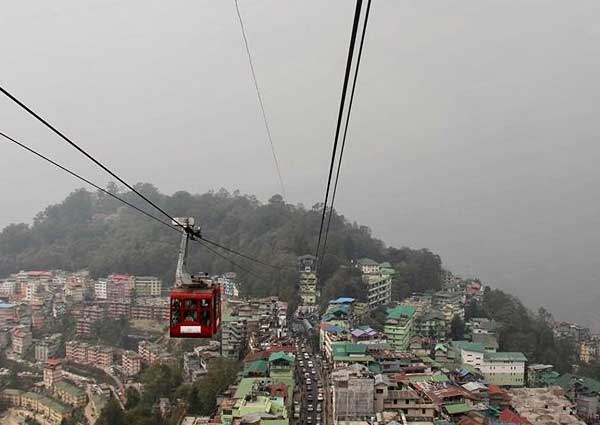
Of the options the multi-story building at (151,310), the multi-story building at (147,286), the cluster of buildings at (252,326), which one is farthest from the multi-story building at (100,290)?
the cluster of buildings at (252,326)

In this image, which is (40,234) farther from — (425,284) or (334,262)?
Result: (425,284)

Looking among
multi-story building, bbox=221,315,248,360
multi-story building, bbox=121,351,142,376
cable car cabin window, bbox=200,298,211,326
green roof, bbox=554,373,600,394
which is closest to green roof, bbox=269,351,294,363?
multi-story building, bbox=221,315,248,360

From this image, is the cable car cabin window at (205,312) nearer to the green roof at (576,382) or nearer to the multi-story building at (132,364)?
the green roof at (576,382)

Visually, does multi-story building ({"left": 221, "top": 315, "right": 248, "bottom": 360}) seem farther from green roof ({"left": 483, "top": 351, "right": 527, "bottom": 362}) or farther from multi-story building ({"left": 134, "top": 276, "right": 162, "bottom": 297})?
multi-story building ({"left": 134, "top": 276, "right": 162, "bottom": 297})

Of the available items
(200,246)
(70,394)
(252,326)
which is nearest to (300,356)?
(252,326)

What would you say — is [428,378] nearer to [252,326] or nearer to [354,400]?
[354,400]

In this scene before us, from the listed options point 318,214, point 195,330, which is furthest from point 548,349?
point 195,330
